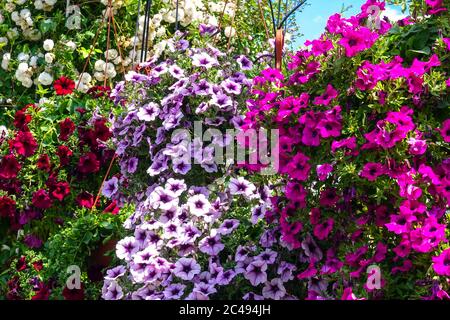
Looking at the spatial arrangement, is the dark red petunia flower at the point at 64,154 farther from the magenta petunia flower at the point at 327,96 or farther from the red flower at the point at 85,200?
the magenta petunia flower at the point at 327,96

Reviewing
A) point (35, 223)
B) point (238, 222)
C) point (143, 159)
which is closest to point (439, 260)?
point (238, 222)

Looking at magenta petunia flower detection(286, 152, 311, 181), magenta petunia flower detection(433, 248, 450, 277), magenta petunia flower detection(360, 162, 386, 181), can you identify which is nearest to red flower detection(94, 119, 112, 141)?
magenta petunia flower detection(286, 152, 311, 181)

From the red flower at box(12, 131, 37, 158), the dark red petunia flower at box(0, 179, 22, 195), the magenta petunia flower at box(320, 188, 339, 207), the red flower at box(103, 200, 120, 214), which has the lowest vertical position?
the magenta petunia flower at box(320, 188, 339, 207)

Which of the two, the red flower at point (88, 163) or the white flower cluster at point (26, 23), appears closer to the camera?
the red flower at point (88, 163)

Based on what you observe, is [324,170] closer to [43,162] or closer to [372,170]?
[372,170]

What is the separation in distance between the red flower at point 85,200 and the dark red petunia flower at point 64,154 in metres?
0.16

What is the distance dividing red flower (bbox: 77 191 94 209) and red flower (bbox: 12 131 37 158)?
11.8 inches

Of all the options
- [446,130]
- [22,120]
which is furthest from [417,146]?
[22,120]

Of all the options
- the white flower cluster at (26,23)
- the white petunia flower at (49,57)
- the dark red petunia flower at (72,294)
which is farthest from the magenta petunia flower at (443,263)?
the white flower cluster at (26,23)

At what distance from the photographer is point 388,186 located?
6.53ft

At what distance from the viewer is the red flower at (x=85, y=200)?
3.11 m

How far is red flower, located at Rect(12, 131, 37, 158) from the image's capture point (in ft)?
10.3

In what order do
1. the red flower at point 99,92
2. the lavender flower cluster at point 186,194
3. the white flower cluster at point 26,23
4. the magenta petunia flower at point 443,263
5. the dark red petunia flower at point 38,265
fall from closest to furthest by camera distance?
the magenta petunia flower at point 443,263, the lavender flower cluster at point 186,194, the dark red petunia flower at point 38,265, the red flower at point 99,92, the white flower cluster at point 26,23

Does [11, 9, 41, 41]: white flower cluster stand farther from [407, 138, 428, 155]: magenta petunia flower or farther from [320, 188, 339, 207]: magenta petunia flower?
[407, 138, 428, 155]: magenta petunia flower
